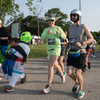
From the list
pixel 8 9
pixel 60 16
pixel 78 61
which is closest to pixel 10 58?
pixel 78 61

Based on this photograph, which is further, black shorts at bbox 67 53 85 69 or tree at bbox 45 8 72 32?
tree at bbox 45 8 72 32

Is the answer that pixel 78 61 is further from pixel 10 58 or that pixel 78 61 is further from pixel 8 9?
pixel 8 9

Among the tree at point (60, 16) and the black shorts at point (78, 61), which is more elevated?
the tree at point (60, 16)

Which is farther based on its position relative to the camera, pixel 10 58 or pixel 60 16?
pixel 60 16

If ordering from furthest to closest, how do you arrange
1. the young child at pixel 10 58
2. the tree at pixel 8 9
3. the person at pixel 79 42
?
the tree at pixel 8 9
the young child at pixel 10 58
the person at pixel 79 42

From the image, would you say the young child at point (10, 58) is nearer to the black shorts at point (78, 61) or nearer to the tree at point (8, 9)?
the black shorts at point (78, 61)

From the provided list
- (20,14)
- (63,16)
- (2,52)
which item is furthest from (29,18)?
(2,52)

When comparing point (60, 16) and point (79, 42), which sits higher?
point (60, 16)

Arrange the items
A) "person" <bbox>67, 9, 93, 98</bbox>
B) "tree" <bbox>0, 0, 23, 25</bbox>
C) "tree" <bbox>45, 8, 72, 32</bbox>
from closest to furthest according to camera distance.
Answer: "person" <bbox>67, 9, 93, 98</bbox>
"tree" <bbox>0, 0, 23, 25</bbox>
"tree" <bbox>45, 8, 72, 32</bbox>

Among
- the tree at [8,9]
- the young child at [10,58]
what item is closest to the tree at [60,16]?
the tree at [8,9]

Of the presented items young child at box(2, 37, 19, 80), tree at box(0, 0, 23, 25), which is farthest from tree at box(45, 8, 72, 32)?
young child at box(2, 37, 19, 80)

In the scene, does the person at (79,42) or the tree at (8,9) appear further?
the tree at (8,9)

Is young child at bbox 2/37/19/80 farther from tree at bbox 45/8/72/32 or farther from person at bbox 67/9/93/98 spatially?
tree at bbox 45/8/72/32

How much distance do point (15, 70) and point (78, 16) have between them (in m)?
2.10
